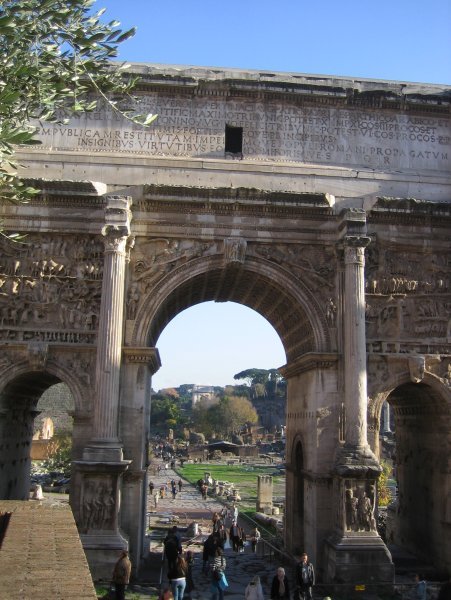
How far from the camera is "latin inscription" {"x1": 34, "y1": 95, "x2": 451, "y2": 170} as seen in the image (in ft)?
53.0

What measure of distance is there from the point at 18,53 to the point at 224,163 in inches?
304

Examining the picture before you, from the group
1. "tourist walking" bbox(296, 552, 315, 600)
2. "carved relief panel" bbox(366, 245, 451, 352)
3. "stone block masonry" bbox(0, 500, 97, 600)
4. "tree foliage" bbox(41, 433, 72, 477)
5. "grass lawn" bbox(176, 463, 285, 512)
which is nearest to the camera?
"stone block masonry" bbox(0, 500, 97, 600)

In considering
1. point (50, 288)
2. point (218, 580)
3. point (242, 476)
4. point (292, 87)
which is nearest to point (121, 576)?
point (218, 580)

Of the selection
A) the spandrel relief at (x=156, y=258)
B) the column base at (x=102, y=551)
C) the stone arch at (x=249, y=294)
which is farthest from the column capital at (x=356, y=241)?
the column base at (x=102, y=551)

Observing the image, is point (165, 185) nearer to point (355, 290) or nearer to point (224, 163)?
point (224, 163)

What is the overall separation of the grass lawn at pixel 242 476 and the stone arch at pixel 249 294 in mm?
19251

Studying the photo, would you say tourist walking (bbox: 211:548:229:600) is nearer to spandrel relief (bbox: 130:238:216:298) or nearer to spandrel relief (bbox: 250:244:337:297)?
spandrel relief (bbox: 130:238:216:298)

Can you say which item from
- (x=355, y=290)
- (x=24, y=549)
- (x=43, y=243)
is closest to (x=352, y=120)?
(x=355, y=290)

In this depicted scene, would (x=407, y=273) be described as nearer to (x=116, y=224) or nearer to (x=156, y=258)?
(x=156, y=258)

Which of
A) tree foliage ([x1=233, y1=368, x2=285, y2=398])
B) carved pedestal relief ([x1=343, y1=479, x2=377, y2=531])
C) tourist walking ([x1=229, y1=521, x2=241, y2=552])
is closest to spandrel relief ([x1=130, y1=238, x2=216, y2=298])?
carved pedestal relief ([x1=343, y1=479, x2=377, y2=531])

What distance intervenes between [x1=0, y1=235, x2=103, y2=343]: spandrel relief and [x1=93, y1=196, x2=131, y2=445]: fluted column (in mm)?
657

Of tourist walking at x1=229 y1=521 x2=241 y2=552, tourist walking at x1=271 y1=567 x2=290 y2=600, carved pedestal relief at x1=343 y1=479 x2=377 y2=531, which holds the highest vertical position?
carved pedestal relief at x1=343 y1=479 x2=377 y2=531

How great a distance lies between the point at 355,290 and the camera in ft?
50.2

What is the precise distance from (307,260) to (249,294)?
8.67 feet
